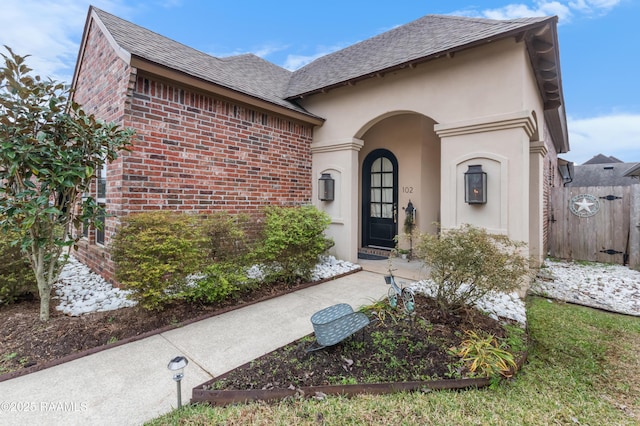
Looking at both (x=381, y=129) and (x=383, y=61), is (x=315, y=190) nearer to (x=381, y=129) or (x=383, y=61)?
(x=381, y=129)

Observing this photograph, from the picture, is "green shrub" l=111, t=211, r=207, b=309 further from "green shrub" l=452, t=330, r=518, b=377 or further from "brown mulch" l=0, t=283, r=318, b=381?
"green shrub" l=452, t=330, r=518, b=377

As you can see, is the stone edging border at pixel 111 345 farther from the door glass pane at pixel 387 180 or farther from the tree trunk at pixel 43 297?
the door glass pane at pixel 387 180

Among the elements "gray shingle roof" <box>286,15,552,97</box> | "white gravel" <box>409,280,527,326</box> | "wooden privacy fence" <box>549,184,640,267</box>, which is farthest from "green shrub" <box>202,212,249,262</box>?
"wooden privacy fence" <box>549,184,640,267</box>

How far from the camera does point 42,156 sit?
3.08 m

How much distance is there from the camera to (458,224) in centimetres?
500

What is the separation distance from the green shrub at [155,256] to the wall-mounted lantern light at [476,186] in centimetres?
421

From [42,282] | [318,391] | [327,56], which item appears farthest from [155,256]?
[327,56]

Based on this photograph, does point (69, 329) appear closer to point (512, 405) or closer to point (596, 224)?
point (512, 405)

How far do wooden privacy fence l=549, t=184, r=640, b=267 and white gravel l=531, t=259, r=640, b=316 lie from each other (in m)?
0.41

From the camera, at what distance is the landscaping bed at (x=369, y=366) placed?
88.3 inches

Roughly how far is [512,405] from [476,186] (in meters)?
3.31

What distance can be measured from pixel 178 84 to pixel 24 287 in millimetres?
3656

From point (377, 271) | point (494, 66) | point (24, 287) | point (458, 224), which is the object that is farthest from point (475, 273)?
point (24, 287)

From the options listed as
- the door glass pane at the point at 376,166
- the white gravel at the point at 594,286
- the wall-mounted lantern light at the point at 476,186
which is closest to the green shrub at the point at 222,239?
the wall-mounted lantern light at the point at 476,186
